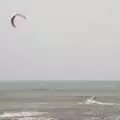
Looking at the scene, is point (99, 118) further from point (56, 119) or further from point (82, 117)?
point (56, 119)

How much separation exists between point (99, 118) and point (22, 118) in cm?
443

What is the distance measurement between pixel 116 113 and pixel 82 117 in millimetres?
2698

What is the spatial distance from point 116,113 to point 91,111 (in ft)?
5.70

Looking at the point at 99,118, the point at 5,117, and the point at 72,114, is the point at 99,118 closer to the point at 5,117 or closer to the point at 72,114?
the point at 72,114

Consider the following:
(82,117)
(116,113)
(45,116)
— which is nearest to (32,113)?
(45,116)

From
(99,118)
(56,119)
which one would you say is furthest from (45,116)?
(99,118)

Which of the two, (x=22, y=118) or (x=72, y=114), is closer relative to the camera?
(x=22, y=118)

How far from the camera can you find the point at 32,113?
80.1ft

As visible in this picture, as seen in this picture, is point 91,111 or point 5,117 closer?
point 5,117

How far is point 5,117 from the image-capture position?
21.7 m

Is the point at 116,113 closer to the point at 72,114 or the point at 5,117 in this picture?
the point at 72,114

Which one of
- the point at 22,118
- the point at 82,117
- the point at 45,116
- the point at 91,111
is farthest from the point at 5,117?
the point at 91,111

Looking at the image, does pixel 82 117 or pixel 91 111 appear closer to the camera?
pixel 82 117

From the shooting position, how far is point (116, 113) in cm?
2386
